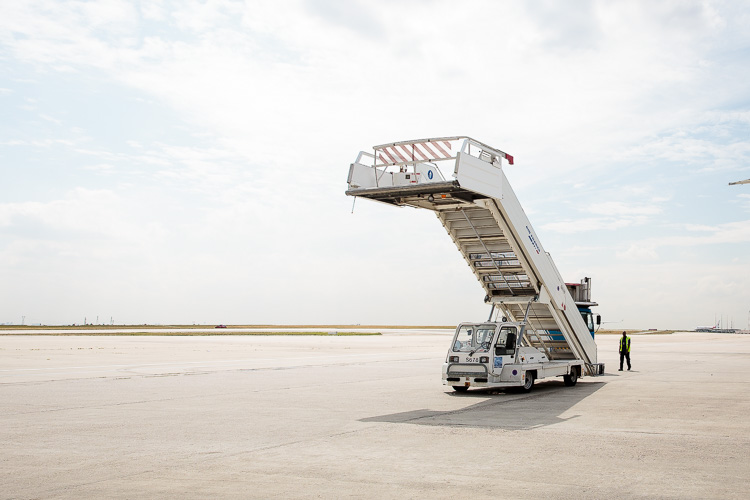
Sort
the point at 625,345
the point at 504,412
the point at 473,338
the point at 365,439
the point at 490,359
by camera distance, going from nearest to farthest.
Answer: the point at 365,439
the point at 504,412
the point at 490,359
the point at 473,338
the point at 625,345

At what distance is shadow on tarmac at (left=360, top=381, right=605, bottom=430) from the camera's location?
43.7 ft

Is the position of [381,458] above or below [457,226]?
below

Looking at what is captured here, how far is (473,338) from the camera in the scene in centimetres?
1889

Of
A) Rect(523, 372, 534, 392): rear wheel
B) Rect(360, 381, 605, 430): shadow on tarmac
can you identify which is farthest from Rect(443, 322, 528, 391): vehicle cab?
Rect(523, 372, 534, 392): rear wheel

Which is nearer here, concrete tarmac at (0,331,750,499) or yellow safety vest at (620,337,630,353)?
concrete tarmac at (0,331,750,499)

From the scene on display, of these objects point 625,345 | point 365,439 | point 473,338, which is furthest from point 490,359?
point 625,345

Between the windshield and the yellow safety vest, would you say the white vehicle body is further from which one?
the yellow safety vest

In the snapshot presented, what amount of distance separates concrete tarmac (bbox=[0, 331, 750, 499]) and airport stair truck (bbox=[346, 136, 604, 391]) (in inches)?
31.9

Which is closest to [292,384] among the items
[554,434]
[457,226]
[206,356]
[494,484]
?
[457,226]

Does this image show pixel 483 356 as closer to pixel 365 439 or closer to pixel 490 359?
pixel 490 359

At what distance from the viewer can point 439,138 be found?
47.7 feet

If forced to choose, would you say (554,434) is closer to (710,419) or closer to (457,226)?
(710,419)

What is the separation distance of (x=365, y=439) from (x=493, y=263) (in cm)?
869

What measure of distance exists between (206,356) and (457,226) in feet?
68.9
